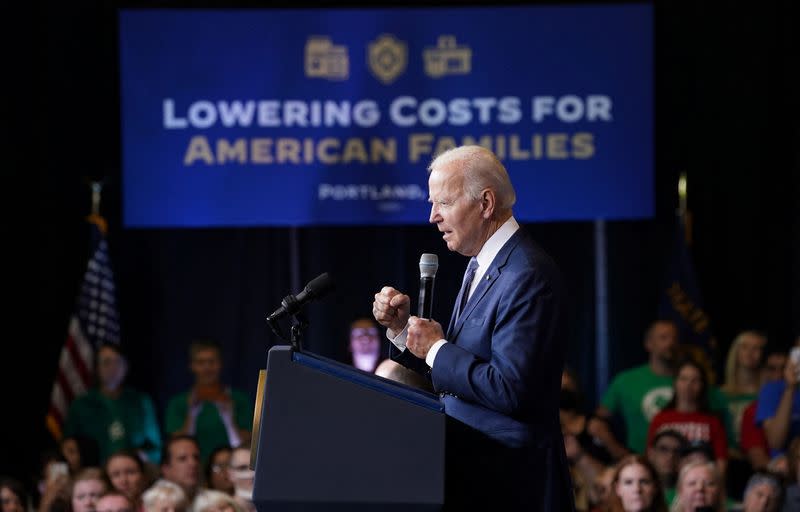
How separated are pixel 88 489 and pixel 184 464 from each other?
1.90ft

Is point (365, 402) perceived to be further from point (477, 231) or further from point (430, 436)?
point (477, 231)

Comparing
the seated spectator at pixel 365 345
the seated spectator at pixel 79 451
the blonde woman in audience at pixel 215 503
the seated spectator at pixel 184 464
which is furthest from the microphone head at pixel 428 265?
the seated spectator at pixel 365 345

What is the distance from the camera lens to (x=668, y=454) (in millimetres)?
6004

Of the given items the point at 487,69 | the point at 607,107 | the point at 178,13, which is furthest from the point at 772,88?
the point at 178,13

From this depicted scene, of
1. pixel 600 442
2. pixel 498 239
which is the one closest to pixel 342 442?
pixel 498 239

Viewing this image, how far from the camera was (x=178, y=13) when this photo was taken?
755cm

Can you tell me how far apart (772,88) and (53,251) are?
442cm

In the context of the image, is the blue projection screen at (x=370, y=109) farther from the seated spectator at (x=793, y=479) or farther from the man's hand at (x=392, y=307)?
the man's hand at (x=392, y=307)

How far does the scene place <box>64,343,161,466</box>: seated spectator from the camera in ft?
23.2

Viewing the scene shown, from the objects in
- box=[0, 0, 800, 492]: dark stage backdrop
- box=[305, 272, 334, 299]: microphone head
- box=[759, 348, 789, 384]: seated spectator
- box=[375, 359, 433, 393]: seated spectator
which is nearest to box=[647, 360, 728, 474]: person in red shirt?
box=[759, 348, 789, 384]: seated spectator

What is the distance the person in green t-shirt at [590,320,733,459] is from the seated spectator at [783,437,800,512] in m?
1.04

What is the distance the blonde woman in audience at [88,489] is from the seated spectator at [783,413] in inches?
121

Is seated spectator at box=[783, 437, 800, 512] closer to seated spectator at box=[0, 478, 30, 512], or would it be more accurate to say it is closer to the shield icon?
the shield icon

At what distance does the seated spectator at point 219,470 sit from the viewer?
6.00m
